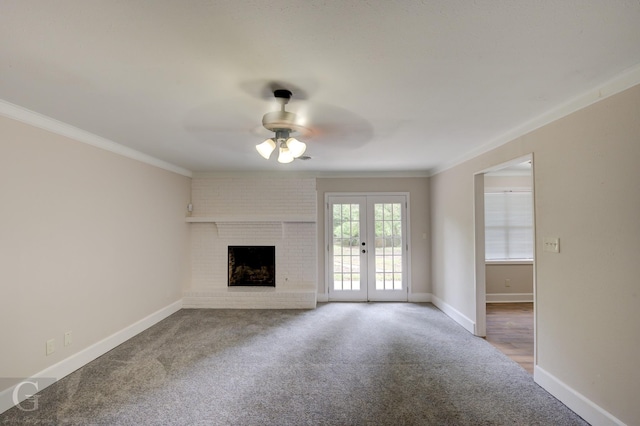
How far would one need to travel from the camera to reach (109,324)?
3.26 m

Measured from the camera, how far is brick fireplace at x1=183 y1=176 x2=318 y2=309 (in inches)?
201

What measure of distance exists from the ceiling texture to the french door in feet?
8.42

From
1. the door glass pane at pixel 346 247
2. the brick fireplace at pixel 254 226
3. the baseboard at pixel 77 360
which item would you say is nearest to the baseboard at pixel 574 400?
the door glass pane at pixel 346 247

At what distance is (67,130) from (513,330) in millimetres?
5648

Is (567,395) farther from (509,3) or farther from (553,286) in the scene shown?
(509,3)

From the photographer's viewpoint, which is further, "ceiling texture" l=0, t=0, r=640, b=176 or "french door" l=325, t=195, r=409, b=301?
"french door" l=325, t=195, r=409, b=301

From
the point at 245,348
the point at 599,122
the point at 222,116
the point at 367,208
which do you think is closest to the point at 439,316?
the point at 367,208

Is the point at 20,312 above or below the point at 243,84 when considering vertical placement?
below

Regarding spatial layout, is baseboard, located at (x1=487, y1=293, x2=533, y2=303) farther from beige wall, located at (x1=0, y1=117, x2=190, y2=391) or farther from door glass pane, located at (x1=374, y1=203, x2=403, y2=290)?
beige wall, located at (x1=0, y1=117, x2=190, y2=391)

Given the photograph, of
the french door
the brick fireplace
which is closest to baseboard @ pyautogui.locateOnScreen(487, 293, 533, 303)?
the french door

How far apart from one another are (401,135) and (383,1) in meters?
1.93

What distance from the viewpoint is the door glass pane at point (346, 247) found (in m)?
5.26

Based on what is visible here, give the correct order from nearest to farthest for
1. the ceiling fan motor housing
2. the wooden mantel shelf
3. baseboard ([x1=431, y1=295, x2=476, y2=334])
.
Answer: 1. the ceiling fan motor housing
2. baseboard ([x1=431, y1=295, x2=476, y2=334])
3. the wooden mantel shelf

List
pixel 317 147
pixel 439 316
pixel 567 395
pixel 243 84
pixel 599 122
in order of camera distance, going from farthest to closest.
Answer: pixel 439 316 → pixel 317 147 → pixel 567 395 → pixel 599 122 → pixel 243 84
